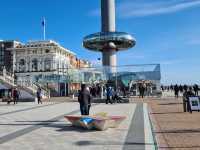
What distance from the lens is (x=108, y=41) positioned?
2410 inches

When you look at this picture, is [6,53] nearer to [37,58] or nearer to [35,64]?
[37,58]

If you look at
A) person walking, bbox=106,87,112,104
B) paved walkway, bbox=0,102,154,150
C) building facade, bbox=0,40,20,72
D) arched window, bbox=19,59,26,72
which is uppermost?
building facade, bbox=0,40,20,72

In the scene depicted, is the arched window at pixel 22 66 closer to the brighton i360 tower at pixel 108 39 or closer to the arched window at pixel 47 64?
the arched window at pixel 47 64

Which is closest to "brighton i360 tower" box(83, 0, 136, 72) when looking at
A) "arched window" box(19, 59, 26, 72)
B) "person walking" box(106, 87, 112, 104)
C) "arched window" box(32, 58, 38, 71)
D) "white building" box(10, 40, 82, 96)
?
"person walking" box(106, 87, 112, 104)

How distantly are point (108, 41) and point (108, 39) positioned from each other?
2.79 feet

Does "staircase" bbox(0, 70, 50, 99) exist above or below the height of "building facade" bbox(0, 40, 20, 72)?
below

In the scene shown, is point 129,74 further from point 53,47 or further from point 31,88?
point 53,47

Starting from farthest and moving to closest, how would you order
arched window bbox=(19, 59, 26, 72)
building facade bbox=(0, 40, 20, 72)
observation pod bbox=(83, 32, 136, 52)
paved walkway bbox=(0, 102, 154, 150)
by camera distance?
building facade bbox=(0, 40, 20, 72) → arched window bbox=(19, 59, 26, 72) → observation pod bbox=(83, 32, 136, 52) → paved walkway bbox=(0, 102, 154, 150)

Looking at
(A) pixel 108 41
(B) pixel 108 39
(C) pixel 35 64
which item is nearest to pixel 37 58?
(C) pixel 35 64

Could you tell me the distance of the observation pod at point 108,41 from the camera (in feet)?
199

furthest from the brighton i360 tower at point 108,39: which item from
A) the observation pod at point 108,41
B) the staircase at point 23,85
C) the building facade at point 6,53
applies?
the building facade at point 6,53

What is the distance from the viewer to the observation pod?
199ft

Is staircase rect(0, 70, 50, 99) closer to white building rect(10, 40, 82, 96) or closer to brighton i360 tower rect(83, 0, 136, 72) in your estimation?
brighton i360 tower rect(83, 0, 136, 72)

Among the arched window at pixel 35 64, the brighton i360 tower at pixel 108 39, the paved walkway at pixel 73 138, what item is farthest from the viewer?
the arched window at pixel 35 64
